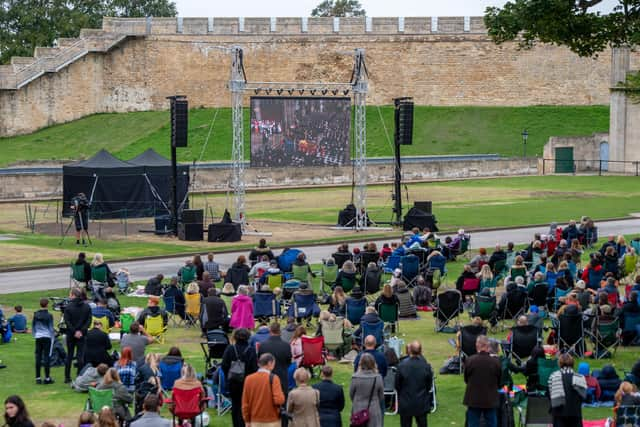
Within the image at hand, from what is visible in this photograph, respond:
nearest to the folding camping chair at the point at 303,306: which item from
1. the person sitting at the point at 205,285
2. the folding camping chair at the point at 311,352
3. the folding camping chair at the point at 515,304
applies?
the person sitting at the point at 205,285

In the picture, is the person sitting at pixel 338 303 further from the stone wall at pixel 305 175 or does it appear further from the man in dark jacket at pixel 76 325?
the stone wall at pixel 305 175

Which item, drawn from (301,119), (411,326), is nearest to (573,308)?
(411,326)

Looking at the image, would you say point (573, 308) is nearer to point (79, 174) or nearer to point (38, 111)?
point (79, 174)

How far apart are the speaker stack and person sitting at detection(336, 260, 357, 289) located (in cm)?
1216

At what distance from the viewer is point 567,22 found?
25.0 meters

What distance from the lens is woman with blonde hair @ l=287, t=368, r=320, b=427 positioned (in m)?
10.8

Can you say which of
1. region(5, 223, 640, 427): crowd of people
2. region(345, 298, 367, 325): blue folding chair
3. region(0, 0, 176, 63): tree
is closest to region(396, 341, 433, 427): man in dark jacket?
region(5, 223, 640, 427): crowd of people

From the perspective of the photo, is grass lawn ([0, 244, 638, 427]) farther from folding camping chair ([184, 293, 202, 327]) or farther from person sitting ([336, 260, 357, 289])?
person sitting ([336, 260, 357, 289])

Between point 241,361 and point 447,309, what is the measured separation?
6467mm

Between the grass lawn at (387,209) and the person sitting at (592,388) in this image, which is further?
the grass lawn at (387,209)

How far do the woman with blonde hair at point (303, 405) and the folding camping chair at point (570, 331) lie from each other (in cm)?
629

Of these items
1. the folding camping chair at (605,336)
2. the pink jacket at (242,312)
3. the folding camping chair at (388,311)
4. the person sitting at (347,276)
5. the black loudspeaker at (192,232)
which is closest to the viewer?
the folding camping chair at (605,336)

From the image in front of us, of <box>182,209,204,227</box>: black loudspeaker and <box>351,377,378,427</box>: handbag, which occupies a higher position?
<box>182,209,204,227</box>: black loudspeaker

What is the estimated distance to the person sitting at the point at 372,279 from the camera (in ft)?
69.8
